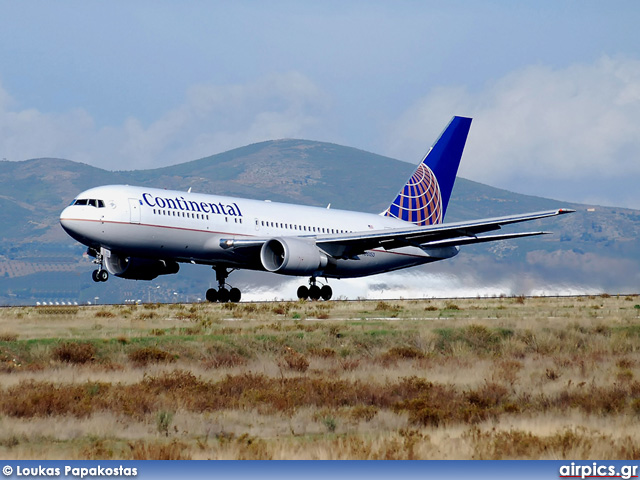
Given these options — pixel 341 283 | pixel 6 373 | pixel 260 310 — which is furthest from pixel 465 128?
pixel 6 373

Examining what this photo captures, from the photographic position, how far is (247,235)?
45.4 m

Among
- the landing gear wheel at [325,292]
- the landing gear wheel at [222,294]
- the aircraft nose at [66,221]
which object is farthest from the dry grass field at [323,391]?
the landing gear wheel at [325,292]

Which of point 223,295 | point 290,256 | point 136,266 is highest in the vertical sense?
point 290,256

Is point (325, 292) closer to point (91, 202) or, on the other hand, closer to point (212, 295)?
point (212, 295)

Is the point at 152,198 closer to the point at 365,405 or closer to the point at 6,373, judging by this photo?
the point at 6,373

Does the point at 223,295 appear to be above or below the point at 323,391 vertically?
above

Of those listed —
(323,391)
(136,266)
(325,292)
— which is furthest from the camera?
(325,292)

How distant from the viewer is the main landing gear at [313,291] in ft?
164

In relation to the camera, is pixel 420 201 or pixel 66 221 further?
pixel 420 201

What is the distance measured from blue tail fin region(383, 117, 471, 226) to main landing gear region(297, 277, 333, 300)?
806 centimetres

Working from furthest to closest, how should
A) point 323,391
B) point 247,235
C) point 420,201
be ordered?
point 420,201 < point 247,235 < point 323,391

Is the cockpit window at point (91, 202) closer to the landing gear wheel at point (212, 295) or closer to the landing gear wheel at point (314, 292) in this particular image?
the landing gear wheel at point (212, 295)

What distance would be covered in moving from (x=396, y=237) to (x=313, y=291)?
5685 mm

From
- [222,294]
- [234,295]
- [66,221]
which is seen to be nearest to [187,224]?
[66,221]
